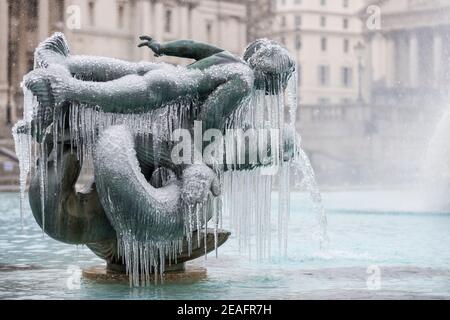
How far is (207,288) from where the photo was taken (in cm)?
932

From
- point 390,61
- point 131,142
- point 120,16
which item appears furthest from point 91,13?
point 131,142

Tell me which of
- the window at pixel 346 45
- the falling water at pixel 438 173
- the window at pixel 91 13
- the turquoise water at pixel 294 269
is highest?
the window at pixel 346 45

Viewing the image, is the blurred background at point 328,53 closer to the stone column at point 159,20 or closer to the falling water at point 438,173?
the stone column at point 159,20

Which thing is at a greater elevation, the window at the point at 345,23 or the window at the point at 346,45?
the window at the point at 345,23

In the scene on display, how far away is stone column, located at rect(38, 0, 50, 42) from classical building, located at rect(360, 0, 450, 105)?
35827 mm

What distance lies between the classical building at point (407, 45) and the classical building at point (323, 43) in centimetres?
1589

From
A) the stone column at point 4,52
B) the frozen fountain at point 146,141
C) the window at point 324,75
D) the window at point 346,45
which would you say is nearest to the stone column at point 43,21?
the stone column at point 4,52

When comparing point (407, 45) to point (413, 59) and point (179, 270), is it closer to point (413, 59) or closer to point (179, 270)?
point (413, 59)

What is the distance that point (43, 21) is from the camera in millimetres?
58312

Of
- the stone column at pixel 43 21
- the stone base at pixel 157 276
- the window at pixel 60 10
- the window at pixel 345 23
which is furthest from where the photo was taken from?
the window at pixel 345 23

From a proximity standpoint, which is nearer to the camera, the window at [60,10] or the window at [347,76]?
the window at [60,10]

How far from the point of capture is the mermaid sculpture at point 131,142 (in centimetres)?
884

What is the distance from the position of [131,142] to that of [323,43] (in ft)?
369

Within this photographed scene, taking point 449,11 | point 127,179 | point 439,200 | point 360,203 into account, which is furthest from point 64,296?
point 449,11
